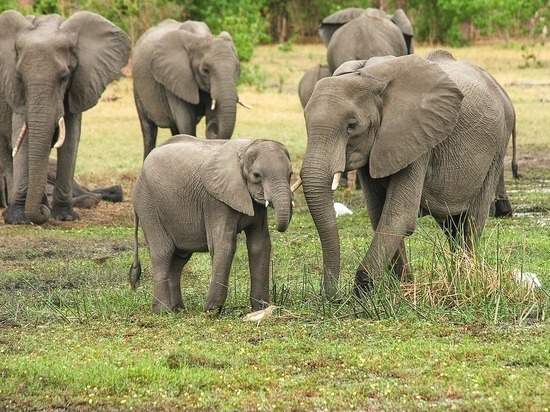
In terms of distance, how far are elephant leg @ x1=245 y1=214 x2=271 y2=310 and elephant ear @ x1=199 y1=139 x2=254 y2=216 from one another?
29cm

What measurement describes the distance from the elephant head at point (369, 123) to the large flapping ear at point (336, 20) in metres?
10.6

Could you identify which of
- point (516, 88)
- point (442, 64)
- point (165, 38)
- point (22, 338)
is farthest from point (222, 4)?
point (22, 338)

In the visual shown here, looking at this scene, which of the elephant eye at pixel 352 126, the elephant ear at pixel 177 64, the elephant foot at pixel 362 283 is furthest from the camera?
the elephant ear at pixel 177 64

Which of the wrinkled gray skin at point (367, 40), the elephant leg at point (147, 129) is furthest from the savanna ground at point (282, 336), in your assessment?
the wrinkled gray skin at point (367, 40)

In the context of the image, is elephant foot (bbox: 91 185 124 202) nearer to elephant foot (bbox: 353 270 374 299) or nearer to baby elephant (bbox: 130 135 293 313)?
baby elephant (bbox: 130 135 293 313)

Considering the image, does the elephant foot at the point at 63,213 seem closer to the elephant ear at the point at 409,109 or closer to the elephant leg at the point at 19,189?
the elephant leg at the point at 19,189

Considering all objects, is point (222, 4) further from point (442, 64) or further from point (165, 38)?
point (442, 64)

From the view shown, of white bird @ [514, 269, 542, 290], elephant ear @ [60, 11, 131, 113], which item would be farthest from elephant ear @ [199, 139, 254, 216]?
elephant ear @ [60, 11, 131, 113]

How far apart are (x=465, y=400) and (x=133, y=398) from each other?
1.57 metres

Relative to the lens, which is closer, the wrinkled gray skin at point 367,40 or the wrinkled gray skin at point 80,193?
the wrinkled gray skin at point 80,193

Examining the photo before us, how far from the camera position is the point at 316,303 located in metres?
8.42

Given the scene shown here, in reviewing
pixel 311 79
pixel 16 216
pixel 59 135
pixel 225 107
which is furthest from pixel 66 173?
pixel 311 79

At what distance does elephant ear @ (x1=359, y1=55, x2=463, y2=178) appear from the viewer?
8578 millimetres

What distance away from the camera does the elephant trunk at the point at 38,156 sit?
1257 cm
